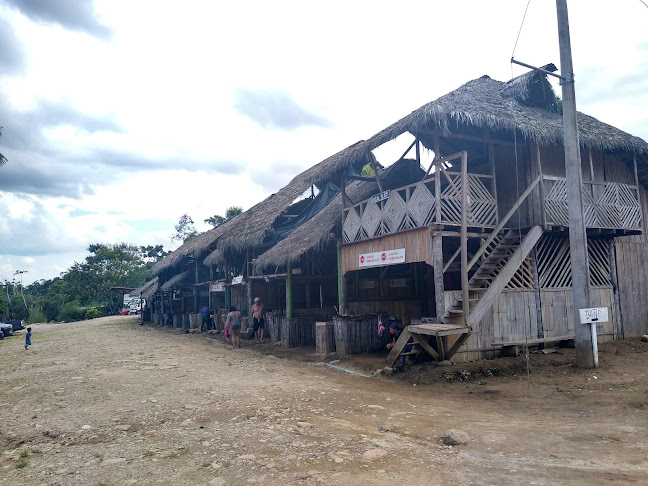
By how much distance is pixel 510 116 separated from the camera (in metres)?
9.98

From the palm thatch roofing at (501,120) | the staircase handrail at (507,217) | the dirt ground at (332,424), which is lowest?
the dirt ground at (332,424)

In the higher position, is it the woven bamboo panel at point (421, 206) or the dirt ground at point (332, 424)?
the woven bamboo panel at point (421, 206)

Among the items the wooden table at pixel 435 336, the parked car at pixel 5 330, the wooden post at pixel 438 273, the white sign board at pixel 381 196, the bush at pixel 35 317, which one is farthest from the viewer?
the bush at pixel 35 317

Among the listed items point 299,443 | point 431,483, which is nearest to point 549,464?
point 431,483

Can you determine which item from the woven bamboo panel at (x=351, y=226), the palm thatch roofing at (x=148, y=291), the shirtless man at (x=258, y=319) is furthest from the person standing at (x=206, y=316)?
the woven bamboo panel at (x=351, y=226)

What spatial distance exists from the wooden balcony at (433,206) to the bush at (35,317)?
135 feet

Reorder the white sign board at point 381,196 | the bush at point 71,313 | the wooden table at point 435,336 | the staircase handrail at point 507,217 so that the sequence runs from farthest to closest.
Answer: the bush at point 71,313 → the white sign board at point 381,196 → the staircase handrail at point 507,217 → the wooden table at point 435,336

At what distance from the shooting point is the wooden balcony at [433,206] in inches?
381

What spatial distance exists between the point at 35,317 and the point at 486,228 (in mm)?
44222

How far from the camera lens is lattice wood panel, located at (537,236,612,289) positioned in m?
11.0

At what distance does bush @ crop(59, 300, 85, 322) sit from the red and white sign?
39.3 metres

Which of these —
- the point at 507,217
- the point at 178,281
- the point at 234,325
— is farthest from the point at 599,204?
the point at 178,281

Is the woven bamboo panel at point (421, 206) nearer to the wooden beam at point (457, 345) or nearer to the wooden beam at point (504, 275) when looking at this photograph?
the wooden beam at point (504, 275)

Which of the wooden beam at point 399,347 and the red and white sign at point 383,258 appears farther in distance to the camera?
the red and white sign at point 383,258
